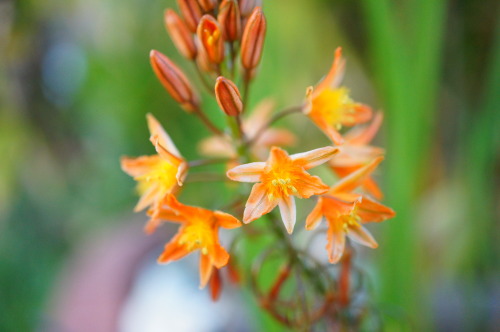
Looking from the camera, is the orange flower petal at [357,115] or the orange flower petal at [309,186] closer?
the orange flower petal at [309,186]

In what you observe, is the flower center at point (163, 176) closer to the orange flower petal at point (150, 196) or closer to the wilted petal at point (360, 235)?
the orange flower petal at point (150, 196)

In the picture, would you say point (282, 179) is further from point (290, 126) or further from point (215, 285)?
point (290, 126)

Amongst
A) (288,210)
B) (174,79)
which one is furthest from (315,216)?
(174,79)

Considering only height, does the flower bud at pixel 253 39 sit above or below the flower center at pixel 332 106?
above

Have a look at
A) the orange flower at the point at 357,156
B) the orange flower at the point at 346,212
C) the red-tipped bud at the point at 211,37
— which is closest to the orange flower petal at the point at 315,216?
the orange flower at the point at 346,212

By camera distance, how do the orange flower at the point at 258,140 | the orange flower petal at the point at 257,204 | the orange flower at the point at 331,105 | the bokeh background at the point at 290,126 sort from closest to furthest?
the orange flower petal at the point at 257,204
the orange flower at the point at 331,105
the orange flower at the point at 258,140
the bokeh background at the point at 290,126

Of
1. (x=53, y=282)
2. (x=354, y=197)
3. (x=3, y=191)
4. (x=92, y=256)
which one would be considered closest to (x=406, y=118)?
(x=354, y=197)

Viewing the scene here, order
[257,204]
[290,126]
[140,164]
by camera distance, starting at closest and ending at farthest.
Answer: [257,204]
[140,164]
[290,126]

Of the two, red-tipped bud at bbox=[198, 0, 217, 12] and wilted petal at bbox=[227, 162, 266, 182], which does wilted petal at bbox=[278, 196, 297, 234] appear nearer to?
wilted petal at bbox=[227, 162, 266, 182]

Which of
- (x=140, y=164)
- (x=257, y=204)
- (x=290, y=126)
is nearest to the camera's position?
(x=257, y=204)
